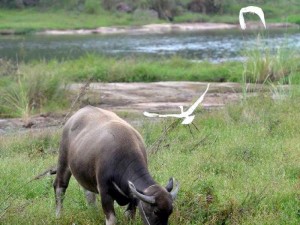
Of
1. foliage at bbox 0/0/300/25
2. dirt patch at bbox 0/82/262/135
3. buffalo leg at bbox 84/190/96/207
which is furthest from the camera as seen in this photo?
foliage at bbox 0/0/300/25

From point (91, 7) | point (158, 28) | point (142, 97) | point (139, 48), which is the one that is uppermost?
point (142, 97)

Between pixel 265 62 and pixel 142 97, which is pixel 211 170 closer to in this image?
pixel 265 62

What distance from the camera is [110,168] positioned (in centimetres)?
623

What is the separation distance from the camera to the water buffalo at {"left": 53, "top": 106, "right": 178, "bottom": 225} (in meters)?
5.72

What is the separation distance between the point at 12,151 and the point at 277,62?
854cm

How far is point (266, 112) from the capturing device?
12.8m

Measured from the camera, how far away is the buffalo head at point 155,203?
5609 millimetres

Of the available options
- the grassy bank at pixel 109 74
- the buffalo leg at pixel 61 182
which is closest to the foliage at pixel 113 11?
the grassy bank at pixel 109 74

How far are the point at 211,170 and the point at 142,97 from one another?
960cm

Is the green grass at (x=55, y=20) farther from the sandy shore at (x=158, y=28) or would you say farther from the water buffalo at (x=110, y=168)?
the water buffalo at (x=110, y=168)

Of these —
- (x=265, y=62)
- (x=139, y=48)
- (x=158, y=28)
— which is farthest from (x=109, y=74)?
(x=158, y=28)

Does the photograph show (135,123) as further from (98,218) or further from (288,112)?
(98,218)

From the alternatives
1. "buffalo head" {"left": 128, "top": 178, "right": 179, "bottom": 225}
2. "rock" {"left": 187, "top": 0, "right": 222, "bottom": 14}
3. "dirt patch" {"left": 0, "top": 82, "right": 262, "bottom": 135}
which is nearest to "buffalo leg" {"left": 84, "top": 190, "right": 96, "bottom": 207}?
"buffalo head" {"left": 128, "top": 178, "right": 179, "bottom": 225}

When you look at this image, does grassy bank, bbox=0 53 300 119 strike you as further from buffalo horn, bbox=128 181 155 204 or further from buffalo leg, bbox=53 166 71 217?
buffalo horn, bbox=128 181 155 204
